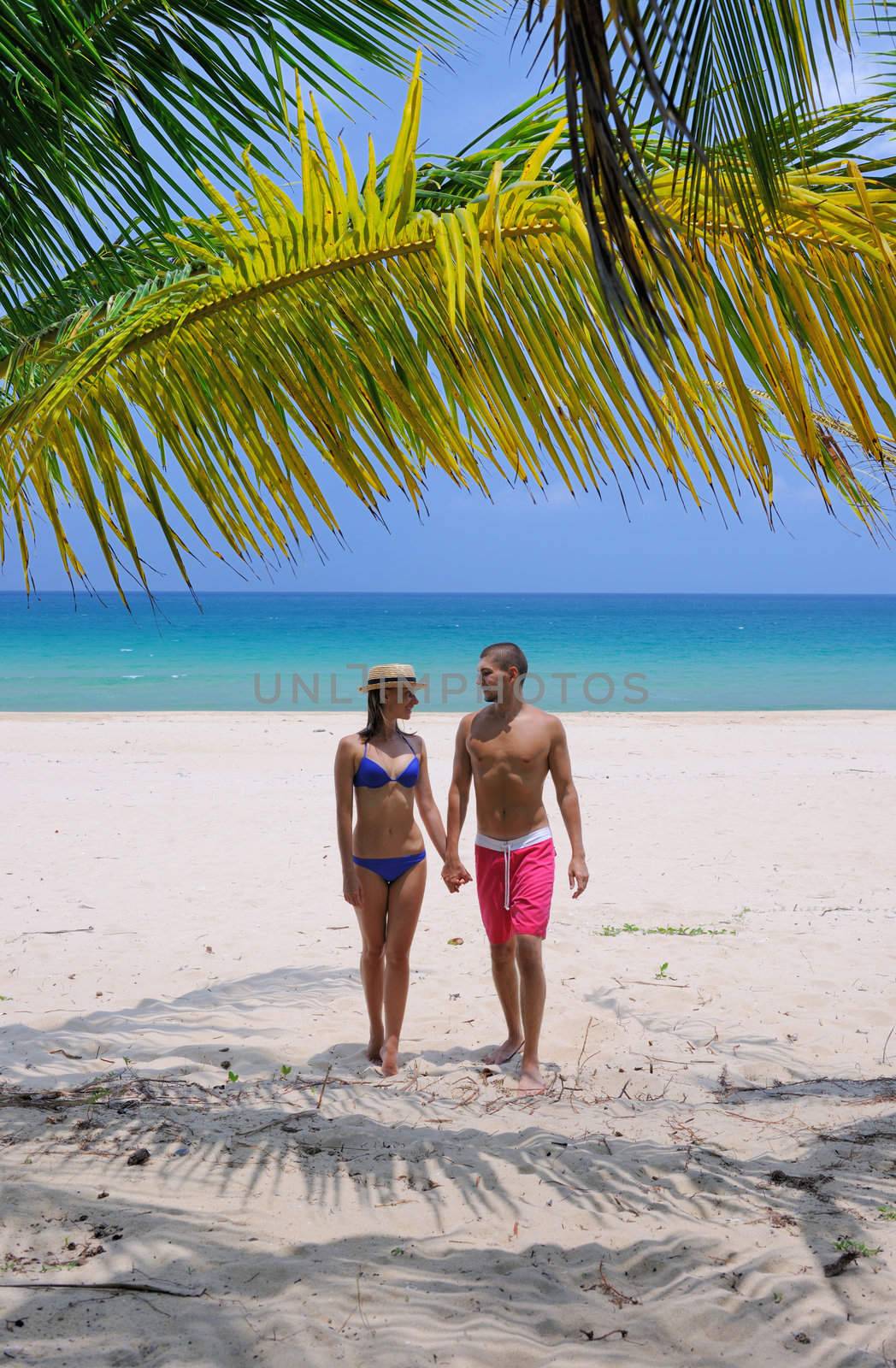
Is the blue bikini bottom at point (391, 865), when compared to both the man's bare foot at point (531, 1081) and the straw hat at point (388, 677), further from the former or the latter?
the man's bare foot at point (531, 1081)

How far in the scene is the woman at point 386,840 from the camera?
428cm

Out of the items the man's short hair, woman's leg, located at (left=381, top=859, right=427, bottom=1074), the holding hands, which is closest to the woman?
woman's leg, located at (left=381, top=859, right=427, bottom=1074)

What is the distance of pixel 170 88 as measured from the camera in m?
2.69

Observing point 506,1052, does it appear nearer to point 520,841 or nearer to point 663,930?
point 520,841

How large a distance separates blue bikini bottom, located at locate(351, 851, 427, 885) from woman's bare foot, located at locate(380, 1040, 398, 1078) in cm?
68

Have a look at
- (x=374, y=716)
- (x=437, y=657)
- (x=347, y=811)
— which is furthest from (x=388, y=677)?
(x=437, y=657)

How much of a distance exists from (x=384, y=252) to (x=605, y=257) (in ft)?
4.28

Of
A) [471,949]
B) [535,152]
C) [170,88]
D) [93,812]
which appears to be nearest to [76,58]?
[170,88]

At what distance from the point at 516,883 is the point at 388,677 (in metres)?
1.01

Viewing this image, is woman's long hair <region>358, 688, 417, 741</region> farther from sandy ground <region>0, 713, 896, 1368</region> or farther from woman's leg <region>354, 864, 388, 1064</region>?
sandy ground <region>0, 713, 896, 1368</region>

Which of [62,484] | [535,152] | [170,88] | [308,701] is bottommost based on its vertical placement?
[308,701]

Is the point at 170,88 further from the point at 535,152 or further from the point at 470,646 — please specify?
the point at 470,646

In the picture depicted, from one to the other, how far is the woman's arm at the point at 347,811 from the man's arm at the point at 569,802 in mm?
858

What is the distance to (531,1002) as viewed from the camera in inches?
163
